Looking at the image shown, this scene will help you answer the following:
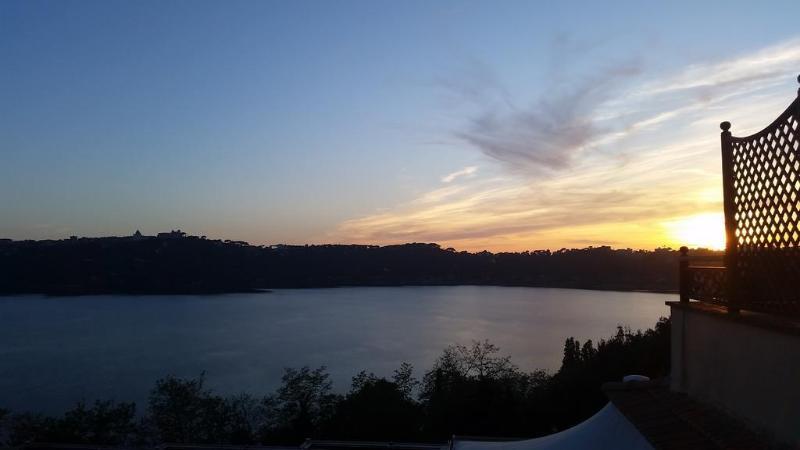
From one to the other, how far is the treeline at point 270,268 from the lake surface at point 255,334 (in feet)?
17.4

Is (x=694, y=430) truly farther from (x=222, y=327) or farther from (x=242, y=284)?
(x=242, y=284)

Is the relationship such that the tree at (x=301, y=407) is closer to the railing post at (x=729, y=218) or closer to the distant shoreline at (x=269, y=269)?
the railing post at (x=729, y=218)

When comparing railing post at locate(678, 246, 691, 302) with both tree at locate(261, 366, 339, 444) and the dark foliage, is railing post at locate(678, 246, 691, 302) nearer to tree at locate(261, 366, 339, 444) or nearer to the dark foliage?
tree at locate(261, 366, 339, 444)

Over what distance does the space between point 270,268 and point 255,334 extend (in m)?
46.7

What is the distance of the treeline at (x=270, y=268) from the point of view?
3115 inches

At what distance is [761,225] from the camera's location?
3.88 m

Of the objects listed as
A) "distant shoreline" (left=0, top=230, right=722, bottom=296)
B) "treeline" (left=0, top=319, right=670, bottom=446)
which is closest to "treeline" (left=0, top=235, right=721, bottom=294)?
"distant shoreline" (left=0, top=230, right=722, bottom=296)

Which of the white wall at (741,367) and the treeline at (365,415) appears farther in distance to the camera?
the treeline at (365,415)

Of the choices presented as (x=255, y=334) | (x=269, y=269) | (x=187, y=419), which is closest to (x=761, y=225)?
(x=187, y=419)

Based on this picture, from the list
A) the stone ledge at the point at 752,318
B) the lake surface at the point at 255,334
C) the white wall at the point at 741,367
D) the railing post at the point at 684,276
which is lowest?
the lake surface at the point at 255,334

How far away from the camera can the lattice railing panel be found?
11.7ft

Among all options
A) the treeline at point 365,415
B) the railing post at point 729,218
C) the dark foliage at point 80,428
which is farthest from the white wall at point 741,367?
the dark foliage at point 80,428

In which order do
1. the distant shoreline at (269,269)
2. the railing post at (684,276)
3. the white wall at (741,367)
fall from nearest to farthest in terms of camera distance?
the white wall at (741,367) → the railing post at (684,276) → the distant shoreline at (269,269)

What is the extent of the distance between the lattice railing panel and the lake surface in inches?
1055
